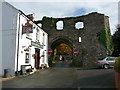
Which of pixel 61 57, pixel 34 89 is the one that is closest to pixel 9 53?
pixel 34 89

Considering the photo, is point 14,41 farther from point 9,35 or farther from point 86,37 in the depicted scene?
point 86,37

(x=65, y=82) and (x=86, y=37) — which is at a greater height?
(x=86, y=37)

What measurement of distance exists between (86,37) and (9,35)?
736 inches

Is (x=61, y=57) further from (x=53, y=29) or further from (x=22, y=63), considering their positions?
(x=22, y=63)

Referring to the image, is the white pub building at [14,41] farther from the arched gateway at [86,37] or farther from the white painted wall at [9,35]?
the arched gateway at [86,37]

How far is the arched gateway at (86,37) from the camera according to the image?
37969 millimetres

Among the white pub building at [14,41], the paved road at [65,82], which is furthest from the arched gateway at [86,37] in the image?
the paved road at [65,82]

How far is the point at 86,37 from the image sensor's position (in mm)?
38594

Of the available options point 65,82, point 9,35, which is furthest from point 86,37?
point 65,82

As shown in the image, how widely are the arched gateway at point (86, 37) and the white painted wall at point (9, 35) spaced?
17062 mm

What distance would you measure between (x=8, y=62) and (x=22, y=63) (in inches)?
69.4

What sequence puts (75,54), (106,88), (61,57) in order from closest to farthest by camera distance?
(106,88), (75,54), (61,57)

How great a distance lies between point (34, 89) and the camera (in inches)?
522

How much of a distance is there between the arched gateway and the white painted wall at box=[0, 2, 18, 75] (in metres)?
17.1
